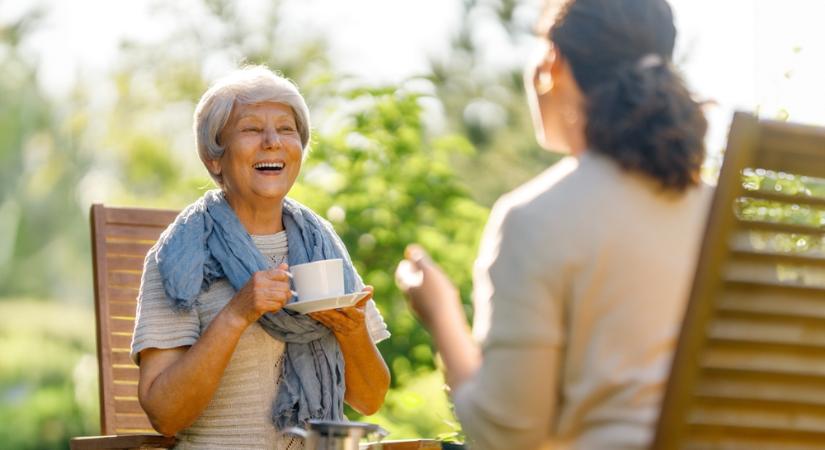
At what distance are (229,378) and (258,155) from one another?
1.92ft

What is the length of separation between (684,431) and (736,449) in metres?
0.09

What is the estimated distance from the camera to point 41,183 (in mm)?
21500

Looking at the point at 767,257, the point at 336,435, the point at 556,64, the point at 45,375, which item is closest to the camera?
the point at 767,257

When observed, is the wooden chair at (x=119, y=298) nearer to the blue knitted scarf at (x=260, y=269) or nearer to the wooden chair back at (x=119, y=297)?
the wooden chair back at (x=119, y=297)

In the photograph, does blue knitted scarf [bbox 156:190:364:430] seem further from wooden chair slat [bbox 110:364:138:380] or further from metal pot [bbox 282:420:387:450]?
metal pot [bbox 282:420:387:450]

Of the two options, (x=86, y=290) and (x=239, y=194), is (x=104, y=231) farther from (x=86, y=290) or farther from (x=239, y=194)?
(x=86, y=290)

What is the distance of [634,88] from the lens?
214 centimetres

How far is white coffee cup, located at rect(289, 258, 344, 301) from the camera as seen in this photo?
343 centimetres

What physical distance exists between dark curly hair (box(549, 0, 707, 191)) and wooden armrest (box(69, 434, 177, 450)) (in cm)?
192

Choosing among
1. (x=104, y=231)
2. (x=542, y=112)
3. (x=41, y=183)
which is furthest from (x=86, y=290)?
(x=542, y=112)

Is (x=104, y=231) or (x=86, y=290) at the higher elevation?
(x=86, y=290)

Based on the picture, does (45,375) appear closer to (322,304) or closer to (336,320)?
(336,320)

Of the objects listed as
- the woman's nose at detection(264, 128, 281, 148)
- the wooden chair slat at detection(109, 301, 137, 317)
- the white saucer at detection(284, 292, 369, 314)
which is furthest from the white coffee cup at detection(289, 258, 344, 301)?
the wooden chair slat at detection(109, 301, 137, 317)

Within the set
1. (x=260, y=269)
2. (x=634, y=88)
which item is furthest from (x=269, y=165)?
(x=634, y=88)
